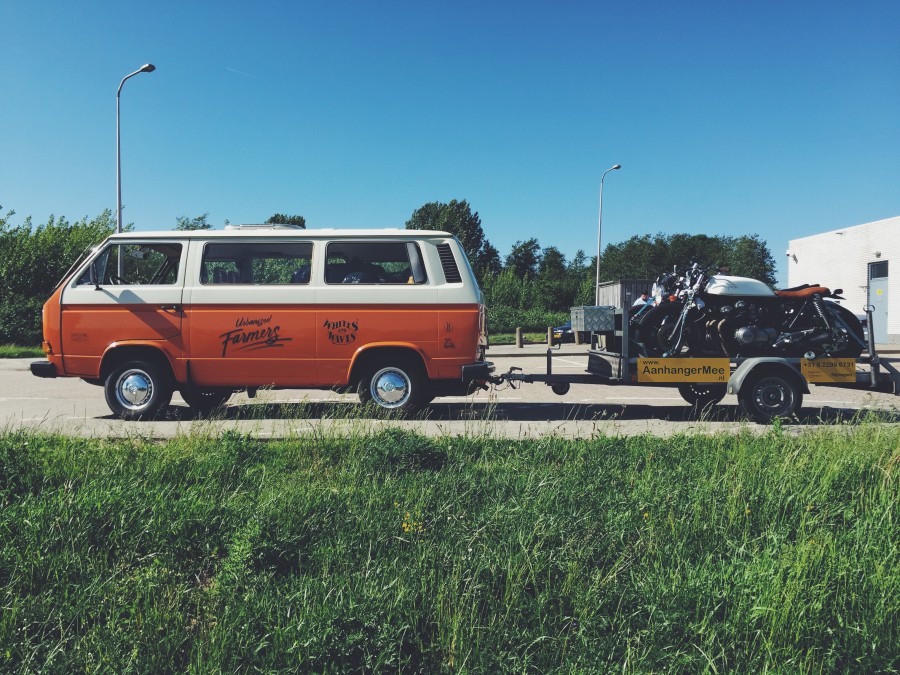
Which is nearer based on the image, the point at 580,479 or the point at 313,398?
the point at 580,479

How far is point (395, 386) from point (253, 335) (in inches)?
73.4

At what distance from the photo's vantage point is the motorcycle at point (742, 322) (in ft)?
26.9

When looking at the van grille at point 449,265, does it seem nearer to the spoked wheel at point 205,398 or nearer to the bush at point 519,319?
the spoked wheel at point 205,398

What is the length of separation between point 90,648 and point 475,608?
145cm

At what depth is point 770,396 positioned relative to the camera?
8047 mm

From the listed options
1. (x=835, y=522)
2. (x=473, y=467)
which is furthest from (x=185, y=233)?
(x=835, y=522)

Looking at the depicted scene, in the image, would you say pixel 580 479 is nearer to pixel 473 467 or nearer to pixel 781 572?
pixel 473 467

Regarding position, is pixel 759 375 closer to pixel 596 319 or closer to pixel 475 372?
pixel 596 319

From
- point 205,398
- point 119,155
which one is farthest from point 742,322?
point 119,155

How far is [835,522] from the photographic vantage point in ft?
12.2

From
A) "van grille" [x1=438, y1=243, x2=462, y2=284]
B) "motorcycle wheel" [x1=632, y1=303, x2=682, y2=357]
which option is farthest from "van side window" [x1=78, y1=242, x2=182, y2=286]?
"motorcycle wheel" [x1=632, y1=303, x2=682, y2=357]

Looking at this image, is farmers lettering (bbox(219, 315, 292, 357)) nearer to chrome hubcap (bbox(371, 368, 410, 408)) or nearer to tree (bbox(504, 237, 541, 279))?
chrome hubcap (bbox(371, 368, 410, 408))

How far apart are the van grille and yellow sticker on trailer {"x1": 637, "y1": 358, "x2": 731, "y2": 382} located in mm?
2517

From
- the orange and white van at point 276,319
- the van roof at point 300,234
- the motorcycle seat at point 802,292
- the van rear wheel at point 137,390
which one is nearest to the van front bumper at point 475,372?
the orange and white van at point 276,319
